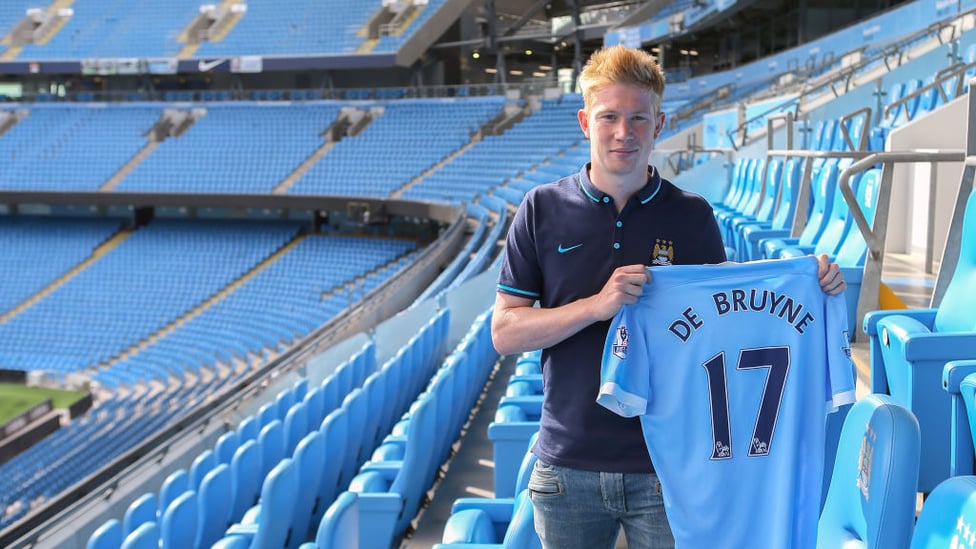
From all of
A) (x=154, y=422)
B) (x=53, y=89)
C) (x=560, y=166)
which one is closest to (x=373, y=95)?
(x=560, y=166)

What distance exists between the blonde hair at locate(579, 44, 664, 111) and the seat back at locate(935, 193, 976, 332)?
36.7 inches

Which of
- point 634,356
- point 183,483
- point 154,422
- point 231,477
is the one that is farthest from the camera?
point 154,422

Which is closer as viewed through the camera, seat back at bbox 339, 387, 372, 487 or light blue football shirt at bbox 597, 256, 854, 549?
light blue football shirt at bbox 597, 256, 854, 549

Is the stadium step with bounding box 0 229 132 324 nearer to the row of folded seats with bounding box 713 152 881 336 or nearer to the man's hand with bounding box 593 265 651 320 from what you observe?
the row of folded seats with bounding box 713 152 881 336

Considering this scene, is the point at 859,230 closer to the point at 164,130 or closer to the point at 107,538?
the point at 107,538

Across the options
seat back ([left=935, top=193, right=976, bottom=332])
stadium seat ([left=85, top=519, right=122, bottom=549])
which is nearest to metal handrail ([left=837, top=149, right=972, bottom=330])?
seat back ([left=935, top=193, right=976, bottom=332])

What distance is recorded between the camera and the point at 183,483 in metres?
4.24

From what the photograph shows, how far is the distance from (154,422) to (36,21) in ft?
61.8

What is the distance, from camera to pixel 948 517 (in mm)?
1103

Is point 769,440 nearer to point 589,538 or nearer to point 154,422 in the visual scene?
point 589,538

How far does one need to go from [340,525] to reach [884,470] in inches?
57.7

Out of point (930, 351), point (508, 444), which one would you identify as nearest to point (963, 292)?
A: point (930, 351)

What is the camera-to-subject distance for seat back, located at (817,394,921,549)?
46.8 inches

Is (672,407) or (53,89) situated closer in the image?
(672,407)
